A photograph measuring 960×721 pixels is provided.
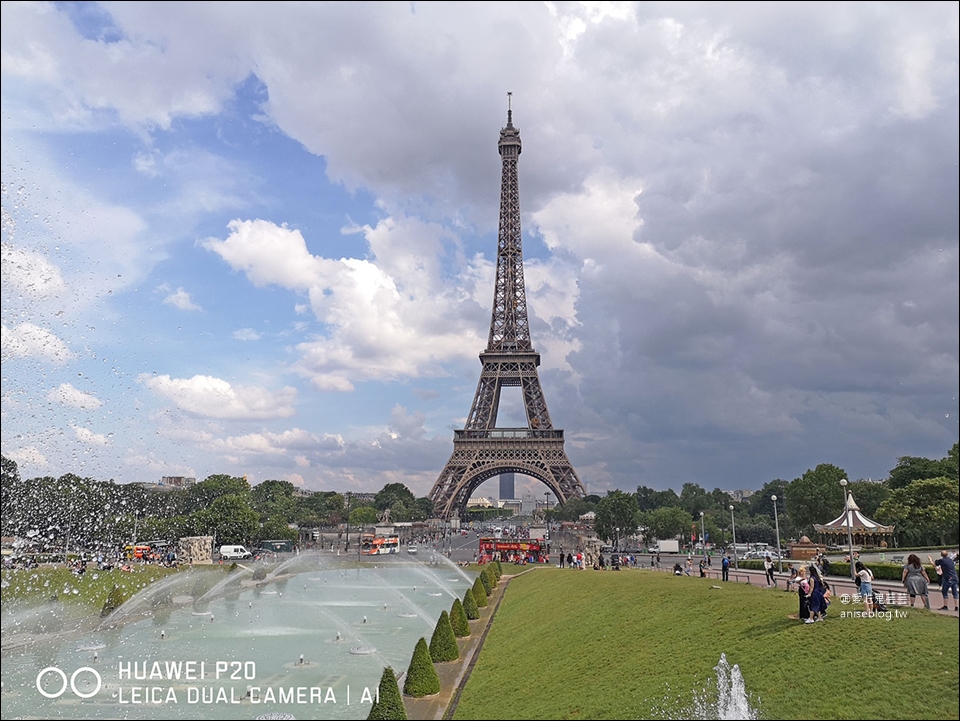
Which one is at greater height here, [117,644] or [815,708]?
[815,708]

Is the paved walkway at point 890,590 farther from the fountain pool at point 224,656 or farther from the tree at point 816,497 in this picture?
the tree at point 816,497

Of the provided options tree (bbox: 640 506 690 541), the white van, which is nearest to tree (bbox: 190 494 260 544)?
the white van

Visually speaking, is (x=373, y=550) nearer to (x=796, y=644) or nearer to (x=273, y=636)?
(x=273, y=636)

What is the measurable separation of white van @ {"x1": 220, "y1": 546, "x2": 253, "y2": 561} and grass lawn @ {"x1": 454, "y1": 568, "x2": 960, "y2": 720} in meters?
50.2

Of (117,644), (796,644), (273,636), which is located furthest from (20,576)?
(796,644)

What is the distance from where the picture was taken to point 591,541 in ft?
211

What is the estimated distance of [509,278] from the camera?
113438mm

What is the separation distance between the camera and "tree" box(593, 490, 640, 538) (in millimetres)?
91312

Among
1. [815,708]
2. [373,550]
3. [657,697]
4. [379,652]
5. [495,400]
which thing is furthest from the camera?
[495,400]

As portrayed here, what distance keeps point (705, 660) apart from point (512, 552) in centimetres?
4936

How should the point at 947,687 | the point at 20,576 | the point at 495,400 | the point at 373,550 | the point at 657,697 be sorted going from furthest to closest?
1. the point at 495,400
2. the point at 373,550
3. the point at 20,576
4. the point at 657,697
5. the point at 947,687

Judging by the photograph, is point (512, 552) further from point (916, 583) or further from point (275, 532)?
point (916, 583)

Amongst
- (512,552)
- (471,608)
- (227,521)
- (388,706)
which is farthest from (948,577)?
(227,521)

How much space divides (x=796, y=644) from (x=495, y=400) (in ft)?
302
